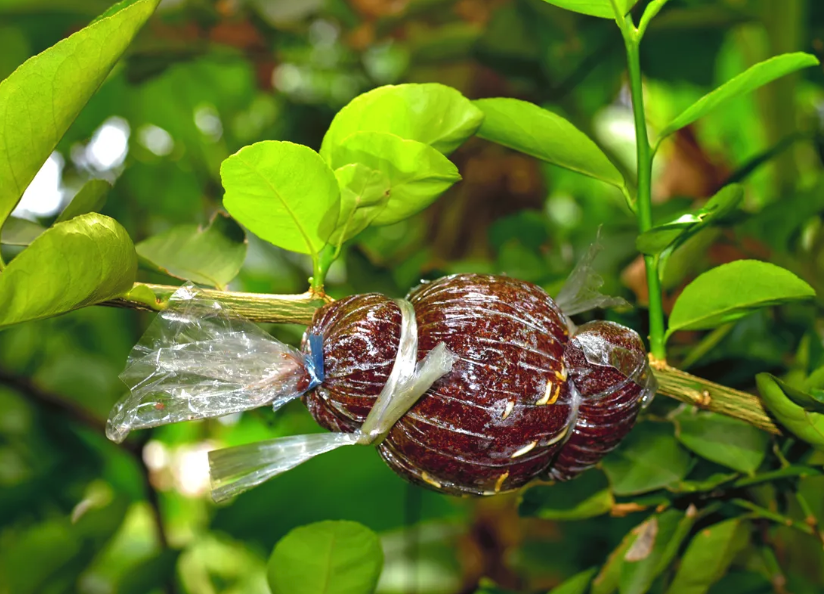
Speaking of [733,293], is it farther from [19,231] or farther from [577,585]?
[19,231]

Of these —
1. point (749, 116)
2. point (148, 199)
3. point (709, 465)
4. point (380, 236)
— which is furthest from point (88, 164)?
point (749, 116)

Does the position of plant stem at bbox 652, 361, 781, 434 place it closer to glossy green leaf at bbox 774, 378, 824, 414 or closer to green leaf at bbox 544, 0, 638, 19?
glossy green leaf at bbox 774, 378, 824, 414

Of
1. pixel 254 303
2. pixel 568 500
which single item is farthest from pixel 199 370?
pixel 568 500

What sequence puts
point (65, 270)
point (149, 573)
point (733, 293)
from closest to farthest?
1. point (65, 270)
2. point (733, 293)
3. point (149, 573)

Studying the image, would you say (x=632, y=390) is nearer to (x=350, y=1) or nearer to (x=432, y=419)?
(x=432, y=419)

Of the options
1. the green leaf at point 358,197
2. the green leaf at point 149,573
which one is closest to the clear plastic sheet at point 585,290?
the green leaf at point 358,197

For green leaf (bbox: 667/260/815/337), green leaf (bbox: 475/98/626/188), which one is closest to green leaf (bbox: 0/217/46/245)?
green leaf (bbox: 475/98/626/188)

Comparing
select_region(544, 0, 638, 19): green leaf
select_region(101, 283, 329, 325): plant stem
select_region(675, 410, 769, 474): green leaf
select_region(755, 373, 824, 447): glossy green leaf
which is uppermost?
select_region(544, 0, 638, 19): green leaf
